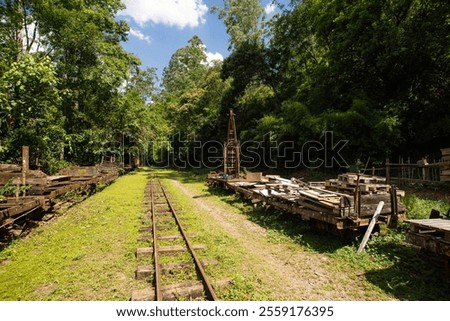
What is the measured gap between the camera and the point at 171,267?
18.3 feet

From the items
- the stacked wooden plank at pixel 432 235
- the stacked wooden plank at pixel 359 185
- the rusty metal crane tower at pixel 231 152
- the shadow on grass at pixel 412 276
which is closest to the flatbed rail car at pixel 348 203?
the stacked wooden plank at pixel 359 185

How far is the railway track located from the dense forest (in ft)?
35.7

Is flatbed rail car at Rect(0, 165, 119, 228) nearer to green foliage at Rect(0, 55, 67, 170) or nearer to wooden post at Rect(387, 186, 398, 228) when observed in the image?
green foliage at Rect(0, 55, 67, 170)

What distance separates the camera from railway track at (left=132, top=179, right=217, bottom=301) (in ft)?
15.0

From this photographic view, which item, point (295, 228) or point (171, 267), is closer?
point (171, 267)

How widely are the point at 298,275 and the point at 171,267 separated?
265 cm

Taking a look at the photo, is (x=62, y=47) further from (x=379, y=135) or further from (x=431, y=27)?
(x=431, y=27)

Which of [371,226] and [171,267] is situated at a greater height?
[371,226]

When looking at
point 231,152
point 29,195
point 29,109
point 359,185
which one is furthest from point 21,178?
point 231,152

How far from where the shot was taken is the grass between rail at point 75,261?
4984 mm

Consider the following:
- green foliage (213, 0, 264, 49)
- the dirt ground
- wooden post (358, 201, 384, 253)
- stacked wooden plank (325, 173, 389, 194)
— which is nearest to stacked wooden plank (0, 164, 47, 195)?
the dirt ground

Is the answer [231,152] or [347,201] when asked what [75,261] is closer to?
[347,201]

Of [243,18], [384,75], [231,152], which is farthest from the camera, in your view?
[243,18]
